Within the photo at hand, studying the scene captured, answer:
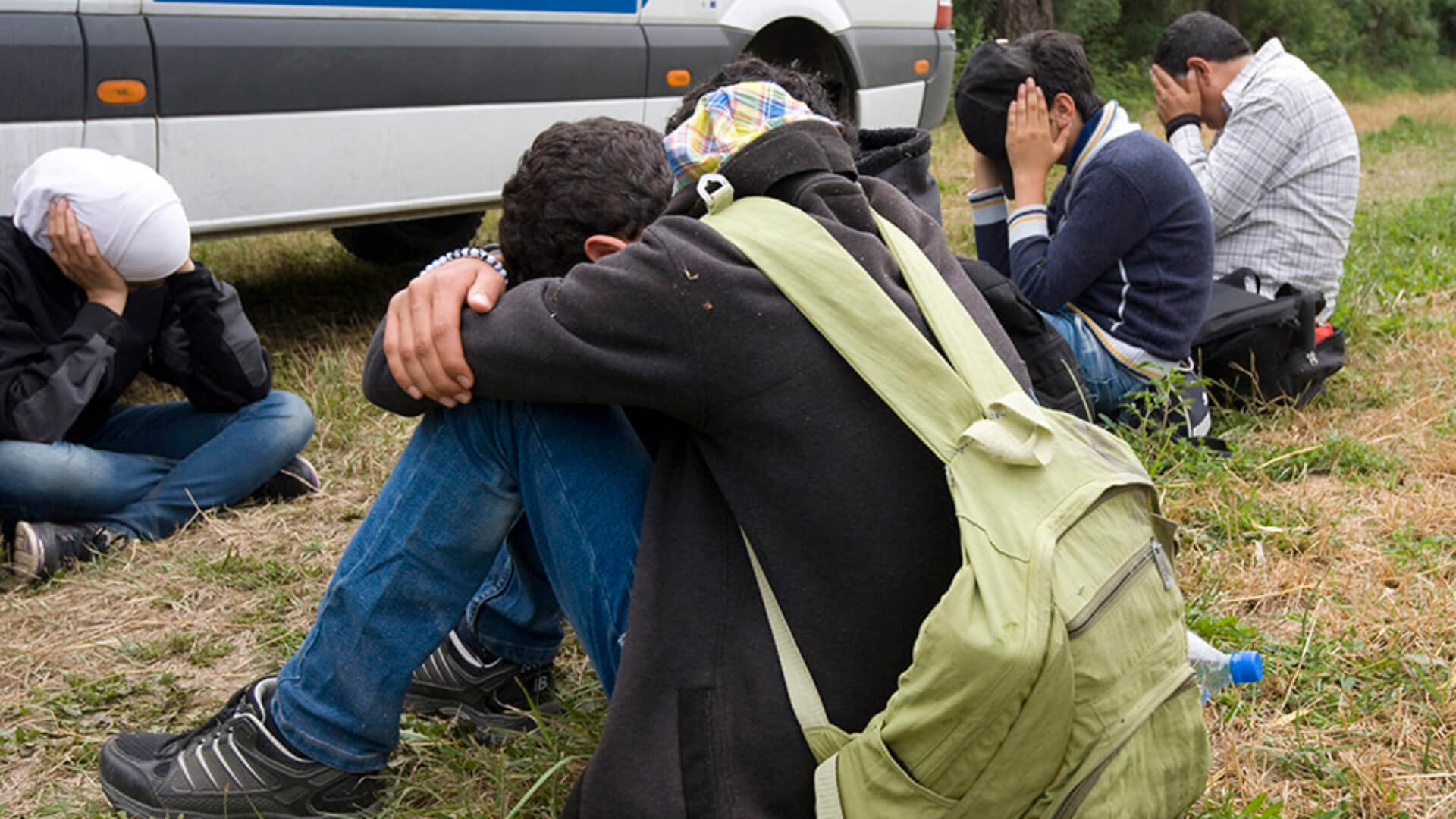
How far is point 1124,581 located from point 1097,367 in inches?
76.5

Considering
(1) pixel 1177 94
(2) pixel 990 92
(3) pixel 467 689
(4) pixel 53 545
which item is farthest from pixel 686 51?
(3) pixel 467 689

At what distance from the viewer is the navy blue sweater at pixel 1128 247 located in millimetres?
3449

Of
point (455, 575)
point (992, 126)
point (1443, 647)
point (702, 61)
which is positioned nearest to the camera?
point (455, 575)

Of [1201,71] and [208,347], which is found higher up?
[1201,71]

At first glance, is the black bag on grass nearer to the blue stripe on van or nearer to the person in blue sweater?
the person in blue sweater

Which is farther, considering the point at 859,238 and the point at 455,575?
the point at 455,575

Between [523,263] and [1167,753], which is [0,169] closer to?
[523,263]

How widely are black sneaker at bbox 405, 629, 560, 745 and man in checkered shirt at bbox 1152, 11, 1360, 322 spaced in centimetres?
286

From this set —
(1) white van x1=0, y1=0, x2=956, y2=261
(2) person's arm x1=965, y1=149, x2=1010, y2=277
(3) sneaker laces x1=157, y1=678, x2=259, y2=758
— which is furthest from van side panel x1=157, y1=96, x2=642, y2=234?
(3) sneaker laces x1=157, y1=678, x2=259, y2=758

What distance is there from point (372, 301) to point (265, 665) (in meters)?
3.09

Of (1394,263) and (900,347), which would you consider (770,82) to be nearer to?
(900,347)

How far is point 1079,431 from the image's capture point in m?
1.81

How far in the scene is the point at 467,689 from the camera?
255 centimetres

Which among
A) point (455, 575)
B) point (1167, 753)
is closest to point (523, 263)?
point (455, 575)
